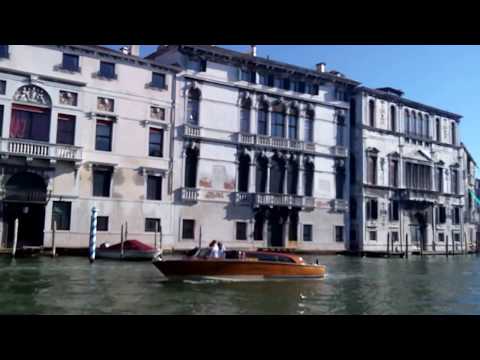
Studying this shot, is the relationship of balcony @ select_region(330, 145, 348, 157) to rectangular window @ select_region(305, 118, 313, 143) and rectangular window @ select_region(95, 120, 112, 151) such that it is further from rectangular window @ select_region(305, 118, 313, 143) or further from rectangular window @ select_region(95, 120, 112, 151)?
rectangular window @ select_region(95, 120, 112, 151)

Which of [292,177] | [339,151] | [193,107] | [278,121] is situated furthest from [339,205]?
[193,107]

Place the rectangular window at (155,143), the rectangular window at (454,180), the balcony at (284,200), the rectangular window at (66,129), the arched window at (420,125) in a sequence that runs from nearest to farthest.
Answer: the rectangular window at (66,129)
the rectangular window at (155,143)
the balcony at (284,200)
the arched window at (420,125)
the rectangular window at (454,180)

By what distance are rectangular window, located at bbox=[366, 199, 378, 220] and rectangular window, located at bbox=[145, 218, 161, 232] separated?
12.4 meters

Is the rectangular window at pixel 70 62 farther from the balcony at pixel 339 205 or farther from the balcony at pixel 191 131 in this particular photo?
the balcony at pixel 339 205

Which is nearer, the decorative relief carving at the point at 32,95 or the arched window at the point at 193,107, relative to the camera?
the decorative relief carving at the point at 32,95

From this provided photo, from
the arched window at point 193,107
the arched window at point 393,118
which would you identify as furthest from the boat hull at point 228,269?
the arched window at point 393,118

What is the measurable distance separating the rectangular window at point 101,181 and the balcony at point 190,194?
3289 millimetres

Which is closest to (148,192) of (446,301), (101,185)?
(101,185)

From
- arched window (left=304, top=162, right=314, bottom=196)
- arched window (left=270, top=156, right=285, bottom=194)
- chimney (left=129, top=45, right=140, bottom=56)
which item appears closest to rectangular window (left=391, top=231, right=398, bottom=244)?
arched window (left=304, top=162, right=314, bottom=196)

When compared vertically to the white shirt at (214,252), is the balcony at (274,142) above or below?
above

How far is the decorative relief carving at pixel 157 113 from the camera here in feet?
71.7

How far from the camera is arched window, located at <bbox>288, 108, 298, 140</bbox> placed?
1019 inches

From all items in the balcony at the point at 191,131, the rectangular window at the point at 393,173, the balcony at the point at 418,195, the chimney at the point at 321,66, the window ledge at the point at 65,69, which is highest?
the chimney at the point at 321,66
